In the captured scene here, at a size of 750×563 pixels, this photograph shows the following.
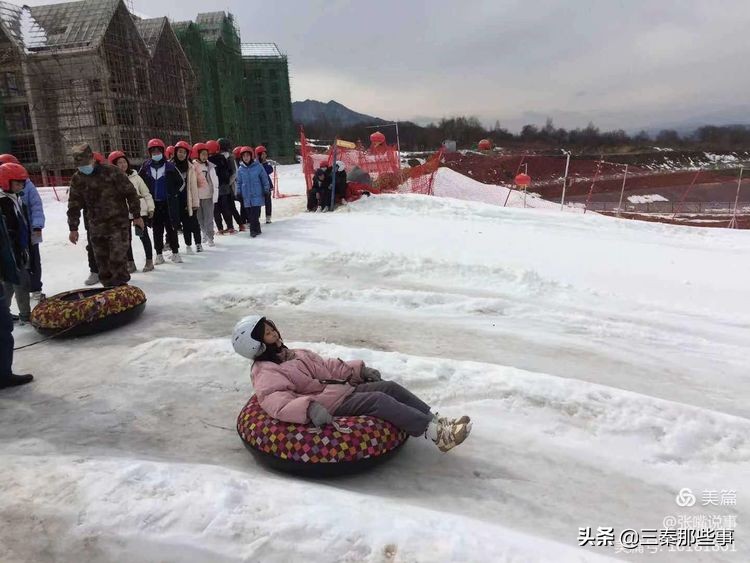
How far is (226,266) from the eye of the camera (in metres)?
9.43

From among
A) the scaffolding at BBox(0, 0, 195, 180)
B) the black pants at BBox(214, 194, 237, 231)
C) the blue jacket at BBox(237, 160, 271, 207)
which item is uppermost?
the scaffolding at BBox(0, 0, 195, 180)

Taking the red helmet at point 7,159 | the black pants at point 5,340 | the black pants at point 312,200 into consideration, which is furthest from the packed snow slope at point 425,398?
the black pants at point 312,200

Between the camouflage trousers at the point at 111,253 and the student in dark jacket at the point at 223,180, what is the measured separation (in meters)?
4.31

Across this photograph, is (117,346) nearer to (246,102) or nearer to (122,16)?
(122,16)

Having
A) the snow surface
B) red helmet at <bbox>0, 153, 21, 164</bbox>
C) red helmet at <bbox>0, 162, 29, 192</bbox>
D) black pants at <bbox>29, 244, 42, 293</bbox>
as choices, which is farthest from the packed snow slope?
the snow surface

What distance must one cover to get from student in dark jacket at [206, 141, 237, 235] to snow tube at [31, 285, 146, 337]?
5521 mm

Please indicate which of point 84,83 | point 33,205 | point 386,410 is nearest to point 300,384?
point 386,410

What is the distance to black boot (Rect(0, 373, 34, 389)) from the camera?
5074 mm

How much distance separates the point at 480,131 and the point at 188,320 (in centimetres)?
9227

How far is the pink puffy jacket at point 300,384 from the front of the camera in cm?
359

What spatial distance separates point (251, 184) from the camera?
1166 cm

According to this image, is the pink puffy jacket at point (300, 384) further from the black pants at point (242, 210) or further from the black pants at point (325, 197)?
the black pants at point (325, 197)

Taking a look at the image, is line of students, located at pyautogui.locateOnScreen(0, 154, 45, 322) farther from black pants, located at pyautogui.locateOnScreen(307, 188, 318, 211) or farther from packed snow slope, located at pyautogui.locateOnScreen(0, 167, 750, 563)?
black pants, located at pyautogui.locateOnScreen(307, 188, 318, 211)

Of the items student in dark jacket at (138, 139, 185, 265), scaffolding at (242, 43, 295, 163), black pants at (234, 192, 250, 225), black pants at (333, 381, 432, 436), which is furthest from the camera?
scaffolding at (242, 43, 295, 163)
